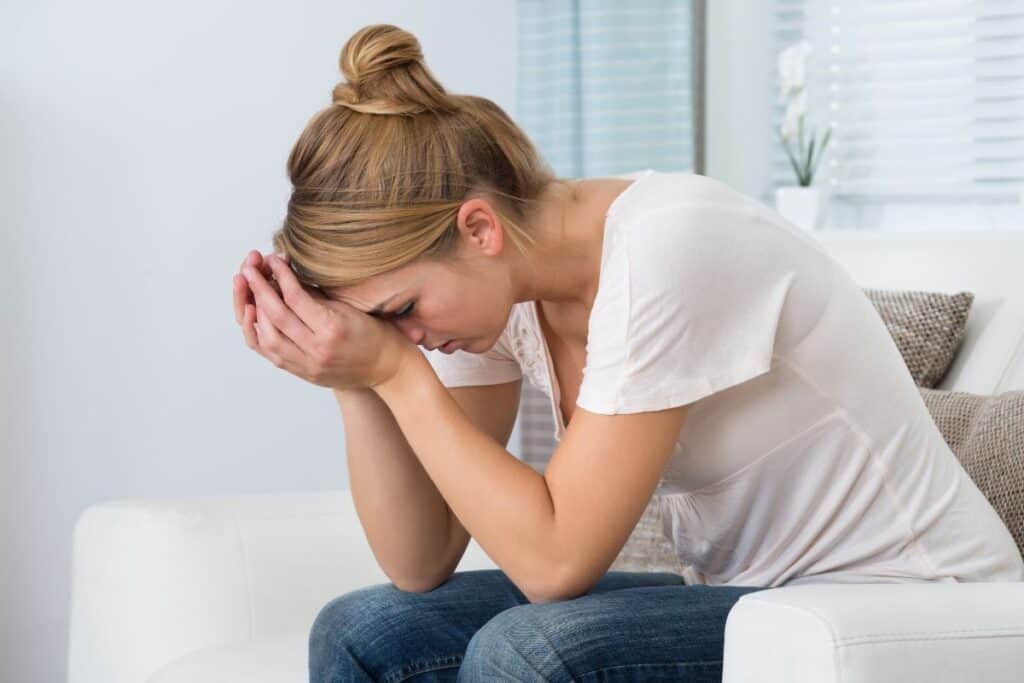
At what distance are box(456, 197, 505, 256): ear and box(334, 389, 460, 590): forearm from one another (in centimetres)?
22

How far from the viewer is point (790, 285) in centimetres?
109

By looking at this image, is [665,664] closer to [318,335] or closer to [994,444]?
[318,335]

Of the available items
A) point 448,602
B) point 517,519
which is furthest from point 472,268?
point 448,602

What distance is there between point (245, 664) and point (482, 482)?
0.39m

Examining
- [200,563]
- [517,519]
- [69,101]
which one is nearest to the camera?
[517,519]

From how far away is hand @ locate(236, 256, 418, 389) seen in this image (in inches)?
44.9

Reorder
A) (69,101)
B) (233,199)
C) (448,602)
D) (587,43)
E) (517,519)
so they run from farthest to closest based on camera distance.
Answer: (587,43), (233,199), (69,101), (448,602), (517,519)

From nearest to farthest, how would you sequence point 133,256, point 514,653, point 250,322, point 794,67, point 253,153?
point 514,653, point 250,322, point 133,256, point 253,153, point 794,67

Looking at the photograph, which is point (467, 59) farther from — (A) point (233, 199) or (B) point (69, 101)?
(B) point (69, 101)

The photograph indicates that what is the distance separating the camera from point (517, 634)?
100 cm

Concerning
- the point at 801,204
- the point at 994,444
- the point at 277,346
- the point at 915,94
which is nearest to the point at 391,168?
the point at 277,346

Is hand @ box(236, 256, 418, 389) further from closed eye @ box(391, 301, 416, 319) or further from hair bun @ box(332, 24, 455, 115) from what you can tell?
hair bun @ box(332, 24, 455, 115)

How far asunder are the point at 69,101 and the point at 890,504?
1628mm

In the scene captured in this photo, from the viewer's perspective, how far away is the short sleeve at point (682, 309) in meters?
1.05
